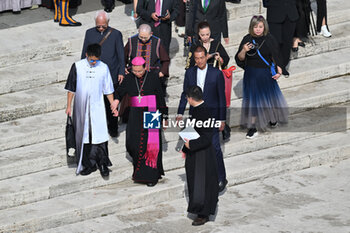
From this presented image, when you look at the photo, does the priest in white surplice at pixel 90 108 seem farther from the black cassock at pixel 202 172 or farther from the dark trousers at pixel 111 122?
the black cassock at pixel 202 172

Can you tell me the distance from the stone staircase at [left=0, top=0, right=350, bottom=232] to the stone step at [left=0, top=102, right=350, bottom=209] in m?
0.01

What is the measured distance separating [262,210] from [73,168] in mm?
2524

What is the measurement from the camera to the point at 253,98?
13.1m

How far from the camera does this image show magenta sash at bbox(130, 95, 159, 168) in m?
11.8

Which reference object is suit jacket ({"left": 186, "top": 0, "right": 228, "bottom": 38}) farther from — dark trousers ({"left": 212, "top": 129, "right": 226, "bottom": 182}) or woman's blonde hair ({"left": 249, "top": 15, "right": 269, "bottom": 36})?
dark trousers ({"left": 212, "top": 129, "right": 226, "bottom": 182})

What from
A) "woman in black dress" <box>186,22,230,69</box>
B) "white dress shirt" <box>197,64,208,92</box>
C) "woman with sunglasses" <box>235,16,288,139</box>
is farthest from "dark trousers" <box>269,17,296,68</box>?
"white dress shirt" <box>197,64,208,92</box>

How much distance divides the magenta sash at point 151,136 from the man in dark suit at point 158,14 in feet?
6.93

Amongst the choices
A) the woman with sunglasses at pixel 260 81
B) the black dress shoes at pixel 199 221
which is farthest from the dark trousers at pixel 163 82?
the black dress shoes at pixel 199 221

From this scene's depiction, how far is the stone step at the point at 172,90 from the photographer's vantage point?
13219 mm

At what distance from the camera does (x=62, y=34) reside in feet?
49.3

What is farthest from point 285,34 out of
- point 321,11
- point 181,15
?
point 181,15

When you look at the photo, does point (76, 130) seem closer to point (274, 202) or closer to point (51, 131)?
point (51, 131)

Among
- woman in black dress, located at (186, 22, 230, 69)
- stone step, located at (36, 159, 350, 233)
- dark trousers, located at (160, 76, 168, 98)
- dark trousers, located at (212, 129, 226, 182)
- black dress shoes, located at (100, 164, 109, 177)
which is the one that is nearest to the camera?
stone step, located at (36, 159, 350, 233)

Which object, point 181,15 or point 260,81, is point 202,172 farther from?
point 181,15
